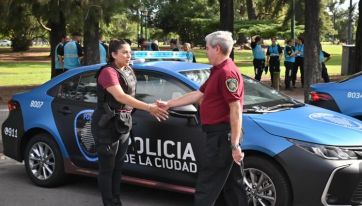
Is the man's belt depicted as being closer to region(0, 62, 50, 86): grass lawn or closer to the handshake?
the handshake

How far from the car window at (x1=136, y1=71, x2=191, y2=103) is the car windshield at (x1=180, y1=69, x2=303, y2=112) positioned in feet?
0.53

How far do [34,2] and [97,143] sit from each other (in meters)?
12.3

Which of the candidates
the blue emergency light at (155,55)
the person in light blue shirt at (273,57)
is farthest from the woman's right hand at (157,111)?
the person in light blue shirt at (273,57)

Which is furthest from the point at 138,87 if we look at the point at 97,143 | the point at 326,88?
the point at 326,88

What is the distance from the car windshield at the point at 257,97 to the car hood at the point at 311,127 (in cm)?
21

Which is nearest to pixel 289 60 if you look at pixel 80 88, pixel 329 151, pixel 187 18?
pixel 80 88

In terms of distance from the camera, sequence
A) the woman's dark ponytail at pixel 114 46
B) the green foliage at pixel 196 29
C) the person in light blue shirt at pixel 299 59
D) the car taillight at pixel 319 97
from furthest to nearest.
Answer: the green foliage at pixel 196 29, the person in light blue shirt at pixel 299 59, the car taillight at pixel 319 97, the woman's dark ponytail at pixel 114 46

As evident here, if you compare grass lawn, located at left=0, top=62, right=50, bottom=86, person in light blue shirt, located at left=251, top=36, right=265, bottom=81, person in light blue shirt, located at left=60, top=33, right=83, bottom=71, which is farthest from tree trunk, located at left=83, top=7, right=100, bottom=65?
person in light blue shirt, located at left=251, top=36, right=265, bottom=81

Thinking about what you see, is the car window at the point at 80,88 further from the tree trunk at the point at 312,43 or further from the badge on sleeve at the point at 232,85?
the tree trunk at the point at 312,43

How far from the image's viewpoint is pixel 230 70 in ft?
13.3

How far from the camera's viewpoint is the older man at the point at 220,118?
399cm

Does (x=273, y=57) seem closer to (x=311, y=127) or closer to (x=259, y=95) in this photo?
(x=259, y=95)

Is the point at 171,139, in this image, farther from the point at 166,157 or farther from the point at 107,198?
the point at 107,198

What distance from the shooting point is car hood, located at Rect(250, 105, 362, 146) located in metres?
4.67
